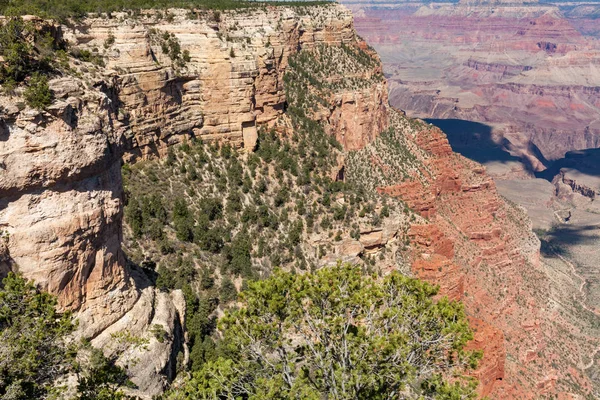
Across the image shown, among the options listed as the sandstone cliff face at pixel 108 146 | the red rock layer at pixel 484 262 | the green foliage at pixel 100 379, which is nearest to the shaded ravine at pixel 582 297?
the red rock layer at pixel 484 262

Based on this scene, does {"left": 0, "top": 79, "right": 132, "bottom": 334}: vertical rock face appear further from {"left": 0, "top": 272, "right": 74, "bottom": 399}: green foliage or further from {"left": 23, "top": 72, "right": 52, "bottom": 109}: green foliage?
{"left": 0, "top": 272, "right": 74, "bottom": 399}: green foliage

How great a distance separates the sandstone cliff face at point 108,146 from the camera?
1814 centimetres

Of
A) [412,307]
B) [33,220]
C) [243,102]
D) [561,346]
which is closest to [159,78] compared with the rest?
[243,102]

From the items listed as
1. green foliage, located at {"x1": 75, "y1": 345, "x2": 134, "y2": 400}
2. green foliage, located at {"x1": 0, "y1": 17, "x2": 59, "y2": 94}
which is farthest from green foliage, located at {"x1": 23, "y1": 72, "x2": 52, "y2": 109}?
green foliage, located at {"x1": 75, "y1": 345, "x2": 134, "y2": 400}

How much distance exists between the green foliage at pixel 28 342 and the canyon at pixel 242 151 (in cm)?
188

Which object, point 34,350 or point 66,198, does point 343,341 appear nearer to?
point 34,350

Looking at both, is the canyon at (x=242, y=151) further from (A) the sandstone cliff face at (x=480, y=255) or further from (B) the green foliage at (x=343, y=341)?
(B) the green foliage at (x=343, y=341)

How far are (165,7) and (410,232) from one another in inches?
1342

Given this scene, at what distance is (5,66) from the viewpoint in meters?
18.8

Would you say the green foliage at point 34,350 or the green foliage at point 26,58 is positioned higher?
the green foliage at point 26,58

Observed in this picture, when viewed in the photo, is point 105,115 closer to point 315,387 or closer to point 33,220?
point 33,220

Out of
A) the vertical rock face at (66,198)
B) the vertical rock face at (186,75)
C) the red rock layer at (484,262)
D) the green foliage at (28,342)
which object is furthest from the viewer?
the red rock layer at (484,262)

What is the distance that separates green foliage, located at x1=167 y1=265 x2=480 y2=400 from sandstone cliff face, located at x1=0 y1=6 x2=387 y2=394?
15.4 feet

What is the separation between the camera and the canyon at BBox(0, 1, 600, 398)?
18.8m
